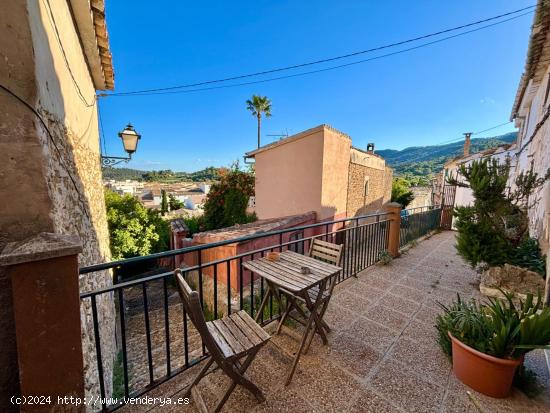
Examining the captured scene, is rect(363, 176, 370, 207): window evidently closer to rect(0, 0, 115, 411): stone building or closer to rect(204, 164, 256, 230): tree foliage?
rect(204, 164, 256, 230): tree foliage

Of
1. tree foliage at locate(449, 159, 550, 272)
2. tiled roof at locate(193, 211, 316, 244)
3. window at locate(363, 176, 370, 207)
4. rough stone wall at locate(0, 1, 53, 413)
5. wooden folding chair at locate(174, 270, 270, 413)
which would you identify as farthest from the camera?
window at locate(363, 176, 370, 207)

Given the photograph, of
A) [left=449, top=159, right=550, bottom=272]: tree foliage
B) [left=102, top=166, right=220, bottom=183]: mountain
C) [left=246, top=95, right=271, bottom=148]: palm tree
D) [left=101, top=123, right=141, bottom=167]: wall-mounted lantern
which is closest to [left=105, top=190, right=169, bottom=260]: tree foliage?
[left=101, top=123, right=141, bottom=167]: wall-mounted lantern

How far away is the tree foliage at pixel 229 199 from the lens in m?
12.1

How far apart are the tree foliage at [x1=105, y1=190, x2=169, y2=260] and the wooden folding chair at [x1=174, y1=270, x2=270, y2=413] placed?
7.76 m

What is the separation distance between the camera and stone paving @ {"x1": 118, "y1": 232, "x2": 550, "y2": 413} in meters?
1.70

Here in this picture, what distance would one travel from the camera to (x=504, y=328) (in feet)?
5.45

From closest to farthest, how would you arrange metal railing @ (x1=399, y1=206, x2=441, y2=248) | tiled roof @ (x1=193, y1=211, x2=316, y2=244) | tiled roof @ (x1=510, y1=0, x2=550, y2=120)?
tiled roof @ (x1=510, y1=0, x2=550, y2=120), metal railing @ (x1=399, y1=206, x2=441, y2=248), tiled roof @ (x1=193, y1=211, x2=316, y2=244)

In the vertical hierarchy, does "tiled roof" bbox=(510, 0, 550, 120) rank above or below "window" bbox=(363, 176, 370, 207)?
above

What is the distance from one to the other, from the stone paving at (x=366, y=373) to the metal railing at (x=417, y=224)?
3038mm

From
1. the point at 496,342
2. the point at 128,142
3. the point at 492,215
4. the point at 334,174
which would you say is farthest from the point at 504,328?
the point at 334,174

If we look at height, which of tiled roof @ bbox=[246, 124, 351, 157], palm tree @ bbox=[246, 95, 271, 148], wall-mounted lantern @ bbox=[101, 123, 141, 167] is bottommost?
wall-mounted lantern @ bbox=[101, 123, 141, 167]

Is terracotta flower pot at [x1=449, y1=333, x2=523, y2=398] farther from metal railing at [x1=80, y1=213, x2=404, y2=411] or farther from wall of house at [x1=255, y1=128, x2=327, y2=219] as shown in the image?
wall of house at [x1=255, y1=128, x2=327, y2=219]

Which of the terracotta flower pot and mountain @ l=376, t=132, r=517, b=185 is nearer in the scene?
the terracotta flower pot

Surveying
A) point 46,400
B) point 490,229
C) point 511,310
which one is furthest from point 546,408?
point 46,400
